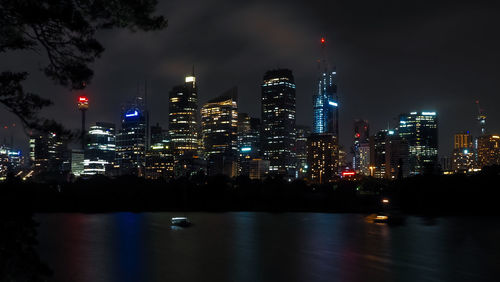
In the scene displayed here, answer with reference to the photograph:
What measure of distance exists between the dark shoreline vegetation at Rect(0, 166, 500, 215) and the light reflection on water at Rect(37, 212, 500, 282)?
20535 mm

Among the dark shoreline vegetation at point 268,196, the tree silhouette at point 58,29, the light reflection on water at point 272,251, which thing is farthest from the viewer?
the dark shoreline vegetation at point 268,196

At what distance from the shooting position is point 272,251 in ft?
173

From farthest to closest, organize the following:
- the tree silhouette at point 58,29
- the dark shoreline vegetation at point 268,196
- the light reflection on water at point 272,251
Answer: the dark shoreline vegetation at point 268,196 < the light reflection on water at point 272,251 < the tree silhouette at point 58,29

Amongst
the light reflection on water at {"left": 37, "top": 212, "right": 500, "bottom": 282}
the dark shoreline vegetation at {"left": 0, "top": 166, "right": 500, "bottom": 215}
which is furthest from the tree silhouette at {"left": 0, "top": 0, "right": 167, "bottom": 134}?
the dark shoreline vegetation at {"left": 0, "top": 166, "right": 500, "bottom": 215}

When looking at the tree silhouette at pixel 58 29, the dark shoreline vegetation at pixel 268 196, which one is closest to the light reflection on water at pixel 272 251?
the dark shoreline vegetation at pixel 268 196

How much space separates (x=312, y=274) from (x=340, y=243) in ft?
65.5

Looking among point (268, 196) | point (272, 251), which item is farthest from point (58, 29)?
point (268, 196)

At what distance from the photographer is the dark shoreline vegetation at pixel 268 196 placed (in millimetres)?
103375

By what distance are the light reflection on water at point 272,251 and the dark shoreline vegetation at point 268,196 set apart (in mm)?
20535

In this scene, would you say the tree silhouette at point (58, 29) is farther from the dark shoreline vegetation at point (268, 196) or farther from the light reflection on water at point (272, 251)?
the dark shoreline vegetation at point (268, 196)

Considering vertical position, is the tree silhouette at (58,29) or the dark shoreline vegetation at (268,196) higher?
the tree silhouette at (58,29)

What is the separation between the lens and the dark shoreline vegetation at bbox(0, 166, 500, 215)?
103 meters

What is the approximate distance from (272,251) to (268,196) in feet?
236

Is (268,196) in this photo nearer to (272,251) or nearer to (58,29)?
(272,251)
